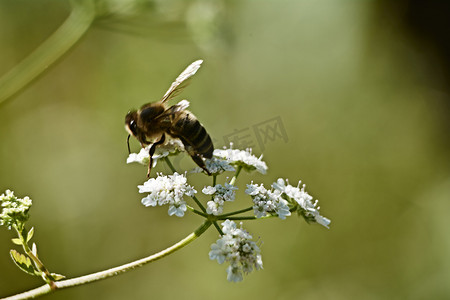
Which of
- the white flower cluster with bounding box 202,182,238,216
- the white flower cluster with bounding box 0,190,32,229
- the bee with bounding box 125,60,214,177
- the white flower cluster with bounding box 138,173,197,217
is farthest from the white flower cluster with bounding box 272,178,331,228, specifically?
the white flower cluster with bounding box 0,190,32,229

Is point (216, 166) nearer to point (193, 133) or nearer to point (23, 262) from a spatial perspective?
point (193, 133)

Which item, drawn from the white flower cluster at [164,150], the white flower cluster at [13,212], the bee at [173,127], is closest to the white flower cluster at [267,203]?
the bee at [173,127]

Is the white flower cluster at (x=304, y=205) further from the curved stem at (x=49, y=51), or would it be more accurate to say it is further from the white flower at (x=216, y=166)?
the curved stem at (x=49, y=51)

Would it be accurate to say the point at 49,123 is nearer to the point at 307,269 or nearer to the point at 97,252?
the point at 97,252

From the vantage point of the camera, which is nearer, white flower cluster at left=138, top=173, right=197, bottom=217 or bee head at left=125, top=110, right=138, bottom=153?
white flower cluster at left=138, top=173, right=197, bottom=217

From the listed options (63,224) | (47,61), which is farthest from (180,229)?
(47,61)

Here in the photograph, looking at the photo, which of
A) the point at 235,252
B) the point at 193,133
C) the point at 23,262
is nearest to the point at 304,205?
the point at 235,252

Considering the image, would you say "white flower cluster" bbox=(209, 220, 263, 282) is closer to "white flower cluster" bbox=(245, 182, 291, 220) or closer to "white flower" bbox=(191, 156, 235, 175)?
"white flower cluster" bbox=(245, 182, 291, 220)
